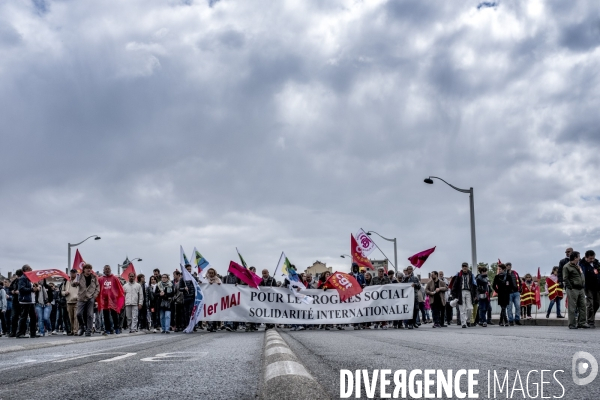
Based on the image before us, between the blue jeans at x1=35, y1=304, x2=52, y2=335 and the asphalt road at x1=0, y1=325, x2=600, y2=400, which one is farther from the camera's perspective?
the blue jeans at x1=35, y1=304, x2=52, y2=335

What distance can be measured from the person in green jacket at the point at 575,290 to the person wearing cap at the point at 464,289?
4.38 metres

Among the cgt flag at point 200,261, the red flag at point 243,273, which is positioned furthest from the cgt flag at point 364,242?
the red flag at point 243,273

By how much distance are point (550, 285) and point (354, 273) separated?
7.35m

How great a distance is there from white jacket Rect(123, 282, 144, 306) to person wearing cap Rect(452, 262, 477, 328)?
32.7 ft

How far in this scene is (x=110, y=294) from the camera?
19016 mm

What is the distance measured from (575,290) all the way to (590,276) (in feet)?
3.62

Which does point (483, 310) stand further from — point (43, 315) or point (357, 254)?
point (43, 315)

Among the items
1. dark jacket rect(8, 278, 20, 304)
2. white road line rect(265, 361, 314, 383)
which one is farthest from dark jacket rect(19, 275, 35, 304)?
white road line rect(265, 361, 314, 383)

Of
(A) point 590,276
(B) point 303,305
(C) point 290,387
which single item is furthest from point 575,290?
(C) point 290,387

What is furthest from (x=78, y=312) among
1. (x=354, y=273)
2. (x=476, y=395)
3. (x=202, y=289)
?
(x=476, y=395)

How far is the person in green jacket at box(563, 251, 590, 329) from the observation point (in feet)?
52.6

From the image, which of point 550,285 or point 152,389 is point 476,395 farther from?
point 550,285

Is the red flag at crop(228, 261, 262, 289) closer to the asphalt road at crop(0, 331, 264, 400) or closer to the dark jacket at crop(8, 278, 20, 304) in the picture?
the dark jacket at crop(8, 278, 20, 304)

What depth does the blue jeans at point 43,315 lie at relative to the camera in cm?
2045
